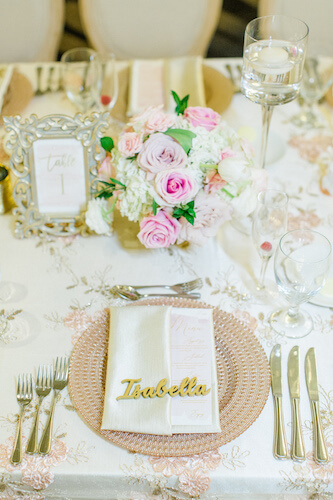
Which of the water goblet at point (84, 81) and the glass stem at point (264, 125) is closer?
the glass stem at point (264, 125)

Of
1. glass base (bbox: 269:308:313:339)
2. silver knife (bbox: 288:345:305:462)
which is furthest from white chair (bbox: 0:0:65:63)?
silver knife (bbox: 288:345:305:462)

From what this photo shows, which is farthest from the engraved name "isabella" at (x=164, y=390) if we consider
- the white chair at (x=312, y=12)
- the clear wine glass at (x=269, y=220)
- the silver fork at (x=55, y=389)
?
the white chair at (x=312, y=12)

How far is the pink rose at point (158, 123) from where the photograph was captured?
113cm

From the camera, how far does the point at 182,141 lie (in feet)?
3.66

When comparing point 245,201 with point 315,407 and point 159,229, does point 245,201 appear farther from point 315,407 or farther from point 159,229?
point 315,407

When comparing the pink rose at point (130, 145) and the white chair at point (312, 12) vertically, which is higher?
the white chair at point (312, 12)

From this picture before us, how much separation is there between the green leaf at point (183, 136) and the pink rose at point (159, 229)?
15 centimetres

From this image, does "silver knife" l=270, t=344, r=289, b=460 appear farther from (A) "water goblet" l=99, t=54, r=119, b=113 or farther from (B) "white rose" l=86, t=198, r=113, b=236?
(A) "water goblet" l=99, t=54, r=119, b=113

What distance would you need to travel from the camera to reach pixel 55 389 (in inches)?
39.0

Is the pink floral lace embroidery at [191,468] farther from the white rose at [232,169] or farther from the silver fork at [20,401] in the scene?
the white rose at [232,169]

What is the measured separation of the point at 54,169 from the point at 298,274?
0.61m

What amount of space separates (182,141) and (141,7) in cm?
129

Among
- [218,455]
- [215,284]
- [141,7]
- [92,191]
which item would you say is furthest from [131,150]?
[141,7]

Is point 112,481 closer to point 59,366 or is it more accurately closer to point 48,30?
point 59,366
